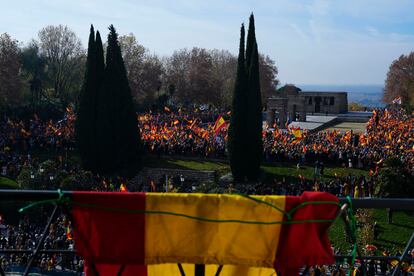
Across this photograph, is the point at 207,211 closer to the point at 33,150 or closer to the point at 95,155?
the point at 95,155

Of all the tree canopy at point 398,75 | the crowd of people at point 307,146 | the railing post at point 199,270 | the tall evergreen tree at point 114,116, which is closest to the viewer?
the railing post at point 199,270

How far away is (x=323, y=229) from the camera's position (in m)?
2.53

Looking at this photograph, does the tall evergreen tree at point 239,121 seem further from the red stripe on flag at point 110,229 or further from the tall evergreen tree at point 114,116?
the red stripe on flag at point 110,229

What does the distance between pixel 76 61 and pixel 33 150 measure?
21336 millimetres

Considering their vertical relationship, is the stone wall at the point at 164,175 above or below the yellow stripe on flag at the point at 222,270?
below

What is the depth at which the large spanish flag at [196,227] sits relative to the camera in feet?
8.33

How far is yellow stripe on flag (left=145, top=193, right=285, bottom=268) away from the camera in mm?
2545

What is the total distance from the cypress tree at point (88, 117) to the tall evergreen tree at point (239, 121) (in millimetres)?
8053

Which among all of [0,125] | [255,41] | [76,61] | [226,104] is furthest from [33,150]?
[226,104]

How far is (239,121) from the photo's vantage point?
91.7 ft

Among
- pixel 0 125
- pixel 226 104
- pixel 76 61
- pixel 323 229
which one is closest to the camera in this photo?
pixel 323 229

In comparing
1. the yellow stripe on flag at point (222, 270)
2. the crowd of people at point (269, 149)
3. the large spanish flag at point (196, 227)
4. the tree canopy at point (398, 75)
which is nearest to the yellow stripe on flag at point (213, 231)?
the large spanish flag at point (196, 227)

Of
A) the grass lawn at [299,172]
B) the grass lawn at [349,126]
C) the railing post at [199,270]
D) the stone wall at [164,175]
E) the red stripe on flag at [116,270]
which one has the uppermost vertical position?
the railing post at [199,270]

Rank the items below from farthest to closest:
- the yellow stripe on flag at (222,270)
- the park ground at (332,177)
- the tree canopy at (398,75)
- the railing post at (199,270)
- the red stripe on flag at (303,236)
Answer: the tree canopy at (398,75), the park ground at (332,177), the yellow stripe on flag at (222,270), the railing post at (199,270), the red stripe on flag at (303,236)
